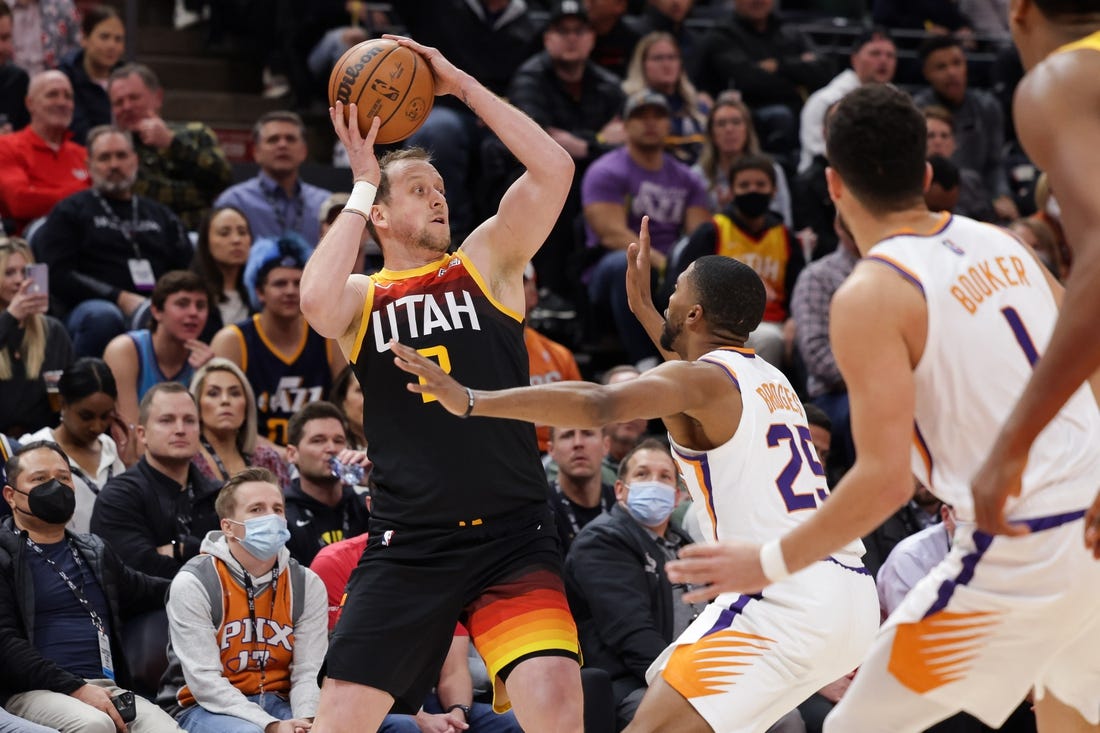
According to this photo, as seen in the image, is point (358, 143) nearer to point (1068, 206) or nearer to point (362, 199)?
point (362, 199)

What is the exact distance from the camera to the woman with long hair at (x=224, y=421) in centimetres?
816

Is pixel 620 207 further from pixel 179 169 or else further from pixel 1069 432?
pixel 1069 432

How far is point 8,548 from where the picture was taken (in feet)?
22.2

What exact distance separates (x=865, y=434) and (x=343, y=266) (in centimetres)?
224

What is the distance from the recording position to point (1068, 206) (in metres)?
3.30

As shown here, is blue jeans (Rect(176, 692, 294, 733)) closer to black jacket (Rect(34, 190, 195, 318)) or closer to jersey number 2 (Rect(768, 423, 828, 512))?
jersey number 2 (Rect(768, 423, 828, 512))

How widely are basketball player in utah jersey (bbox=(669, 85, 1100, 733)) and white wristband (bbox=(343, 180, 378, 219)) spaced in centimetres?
203

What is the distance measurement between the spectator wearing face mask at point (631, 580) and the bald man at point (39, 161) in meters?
4.83

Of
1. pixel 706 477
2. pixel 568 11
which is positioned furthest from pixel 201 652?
pixel 568 11

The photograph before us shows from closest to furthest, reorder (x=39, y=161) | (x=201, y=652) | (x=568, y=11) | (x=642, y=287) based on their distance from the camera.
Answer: (x=642, y=287)
(x=201, y=652)
(x=39, y=161)
(x=568, y=11)

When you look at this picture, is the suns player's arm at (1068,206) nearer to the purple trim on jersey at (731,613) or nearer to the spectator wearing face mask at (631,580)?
the purple trim on jersey at (731,613)

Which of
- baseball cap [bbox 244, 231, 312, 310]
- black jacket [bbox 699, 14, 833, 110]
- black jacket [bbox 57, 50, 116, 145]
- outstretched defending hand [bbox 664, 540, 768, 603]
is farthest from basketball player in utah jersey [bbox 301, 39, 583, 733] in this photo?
black jacket [bbox 699, 14, 833, 110]

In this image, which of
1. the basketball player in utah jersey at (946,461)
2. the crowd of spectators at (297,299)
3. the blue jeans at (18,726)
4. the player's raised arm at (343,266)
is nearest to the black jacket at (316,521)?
the crowd of spectators at (297,299)

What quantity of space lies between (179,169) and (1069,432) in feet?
27.4
